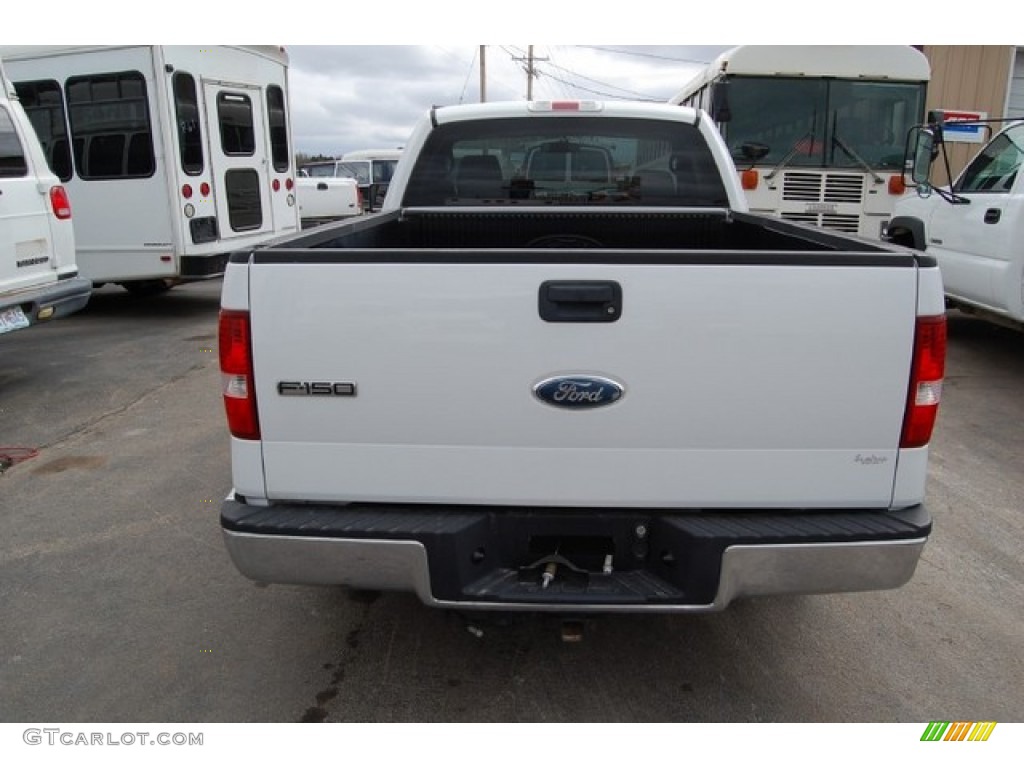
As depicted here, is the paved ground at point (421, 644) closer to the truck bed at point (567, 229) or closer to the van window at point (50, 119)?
the truck bed at point (567, 229)

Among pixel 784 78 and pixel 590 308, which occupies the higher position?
pixel 784 78

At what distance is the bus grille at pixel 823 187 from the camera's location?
9.03 metres

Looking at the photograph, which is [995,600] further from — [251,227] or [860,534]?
[251,227]

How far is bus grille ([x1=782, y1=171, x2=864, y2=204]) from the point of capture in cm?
903

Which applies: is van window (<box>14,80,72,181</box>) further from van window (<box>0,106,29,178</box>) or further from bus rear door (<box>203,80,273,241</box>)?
van window (<box>0,106,29,178</box>)

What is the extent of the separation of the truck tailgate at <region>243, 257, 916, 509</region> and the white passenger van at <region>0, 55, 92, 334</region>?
504 cm

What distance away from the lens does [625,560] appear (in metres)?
2.38

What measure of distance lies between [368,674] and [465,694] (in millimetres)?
377

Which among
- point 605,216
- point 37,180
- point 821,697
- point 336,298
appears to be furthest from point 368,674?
point 37,180

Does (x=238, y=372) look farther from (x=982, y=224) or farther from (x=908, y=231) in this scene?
(x=908, y=231)

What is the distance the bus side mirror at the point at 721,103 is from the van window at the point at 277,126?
19.6 feet

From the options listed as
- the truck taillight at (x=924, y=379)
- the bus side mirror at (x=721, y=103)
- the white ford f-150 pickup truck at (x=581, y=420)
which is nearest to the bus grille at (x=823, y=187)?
the bus side mirror at (x=721, y=103)

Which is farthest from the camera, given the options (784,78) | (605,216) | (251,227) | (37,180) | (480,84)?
(480,84)

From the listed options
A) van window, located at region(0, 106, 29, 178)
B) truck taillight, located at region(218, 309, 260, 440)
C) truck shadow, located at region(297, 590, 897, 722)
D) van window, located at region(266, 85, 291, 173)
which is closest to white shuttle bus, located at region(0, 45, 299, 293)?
van window, located at region(266, 85, 291, 173)
